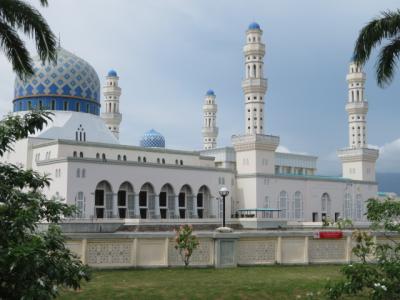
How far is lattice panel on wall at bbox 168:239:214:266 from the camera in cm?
1391

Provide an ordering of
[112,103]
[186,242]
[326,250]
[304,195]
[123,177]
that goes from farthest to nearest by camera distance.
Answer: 1. [112,103]
2. [304,195]
3. [123,177]
4. [326,250]
5. [186,242]

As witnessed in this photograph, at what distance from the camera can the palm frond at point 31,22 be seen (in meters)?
13.1

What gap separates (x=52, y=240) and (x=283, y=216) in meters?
45.5

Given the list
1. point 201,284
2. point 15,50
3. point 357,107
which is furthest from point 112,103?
point 201,284

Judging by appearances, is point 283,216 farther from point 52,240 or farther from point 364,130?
point 52,240

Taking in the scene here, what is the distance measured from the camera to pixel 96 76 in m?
49.8

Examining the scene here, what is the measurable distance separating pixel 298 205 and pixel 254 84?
1275 cm

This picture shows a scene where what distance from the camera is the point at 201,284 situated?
36.0 ft

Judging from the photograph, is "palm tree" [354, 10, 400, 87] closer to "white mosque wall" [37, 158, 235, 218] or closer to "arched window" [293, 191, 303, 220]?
"white mosque wall" [37, 158, 235, 218]

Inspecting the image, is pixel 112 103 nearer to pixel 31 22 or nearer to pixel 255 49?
pixel 255 49

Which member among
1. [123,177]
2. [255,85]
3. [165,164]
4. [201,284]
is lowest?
[201,284]

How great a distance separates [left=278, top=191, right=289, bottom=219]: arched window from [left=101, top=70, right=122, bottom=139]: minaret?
1965 cm

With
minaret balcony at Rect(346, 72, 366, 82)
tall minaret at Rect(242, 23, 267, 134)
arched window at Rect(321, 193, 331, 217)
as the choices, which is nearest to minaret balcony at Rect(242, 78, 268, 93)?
tall minaret at Rect(242, 23, 267, 134)

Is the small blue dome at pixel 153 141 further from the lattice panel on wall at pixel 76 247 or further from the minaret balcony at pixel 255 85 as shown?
the lattice panel on wall at pixel 76 247
